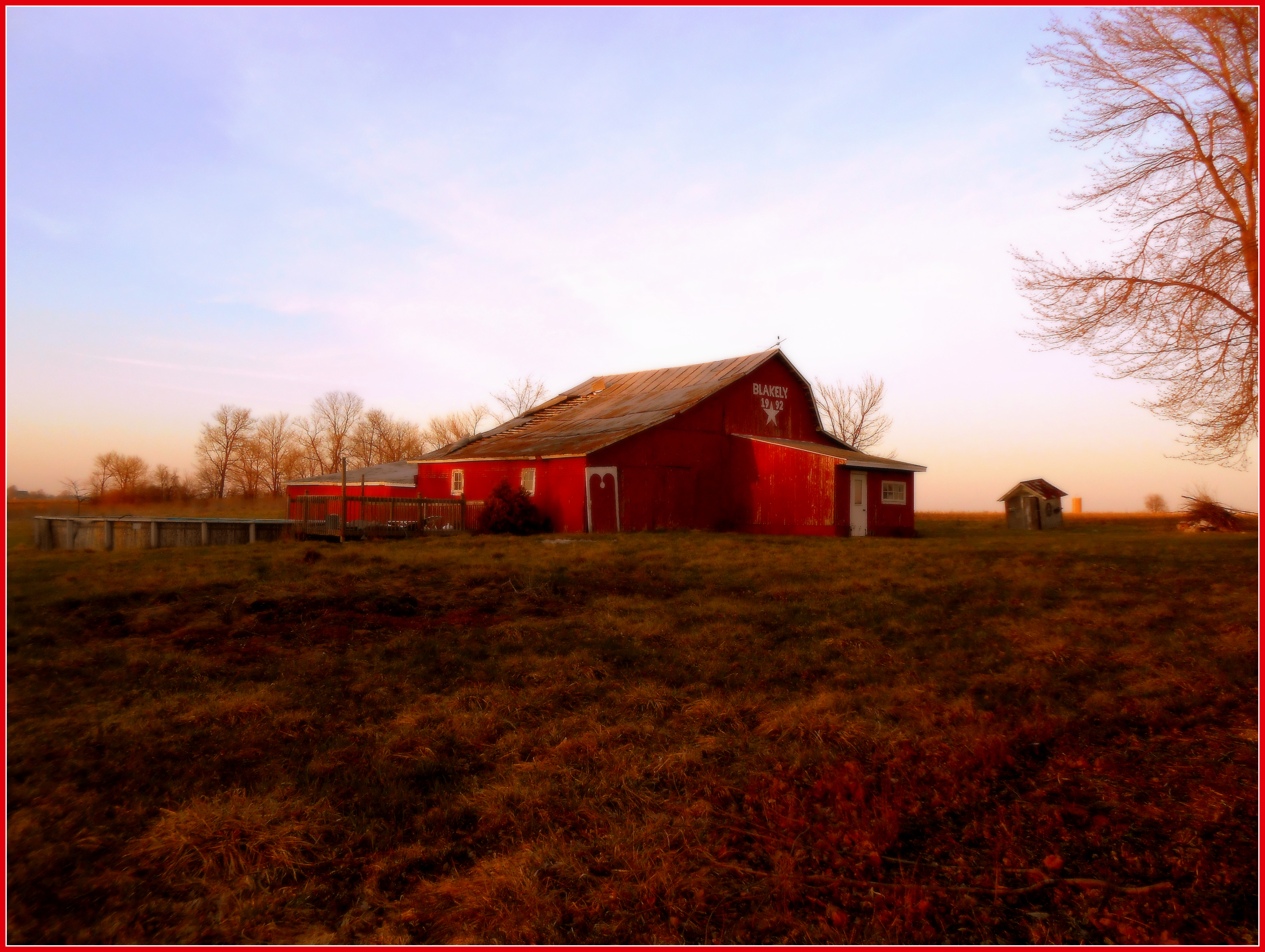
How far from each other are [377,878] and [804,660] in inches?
204

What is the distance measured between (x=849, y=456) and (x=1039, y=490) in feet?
44.8

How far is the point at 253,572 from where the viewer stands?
42.3ft

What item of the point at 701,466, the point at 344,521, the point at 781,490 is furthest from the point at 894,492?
the point at 344,521

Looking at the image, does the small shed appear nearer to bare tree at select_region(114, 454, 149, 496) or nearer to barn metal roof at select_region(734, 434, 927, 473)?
barn metal roof at select_region(734, 434, 927, 473)

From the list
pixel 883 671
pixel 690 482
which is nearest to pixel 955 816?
pixel 883 671

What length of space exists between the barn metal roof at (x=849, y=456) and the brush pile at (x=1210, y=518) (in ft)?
29.1

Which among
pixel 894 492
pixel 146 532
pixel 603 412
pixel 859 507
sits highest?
pixel 603 412

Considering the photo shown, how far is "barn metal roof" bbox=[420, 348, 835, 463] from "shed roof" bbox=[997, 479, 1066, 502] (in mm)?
9146

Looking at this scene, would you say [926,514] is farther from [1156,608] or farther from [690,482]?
[1156,608]

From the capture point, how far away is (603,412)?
30969mm

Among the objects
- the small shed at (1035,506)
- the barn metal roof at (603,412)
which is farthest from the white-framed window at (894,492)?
the small shed at (1035,506)

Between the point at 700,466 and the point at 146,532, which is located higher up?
the point at 700,466

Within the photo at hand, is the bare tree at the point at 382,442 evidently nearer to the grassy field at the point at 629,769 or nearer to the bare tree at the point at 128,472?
the bare tree at the point at 128,472

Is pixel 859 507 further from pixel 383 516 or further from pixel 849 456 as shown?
pixel 383 516
